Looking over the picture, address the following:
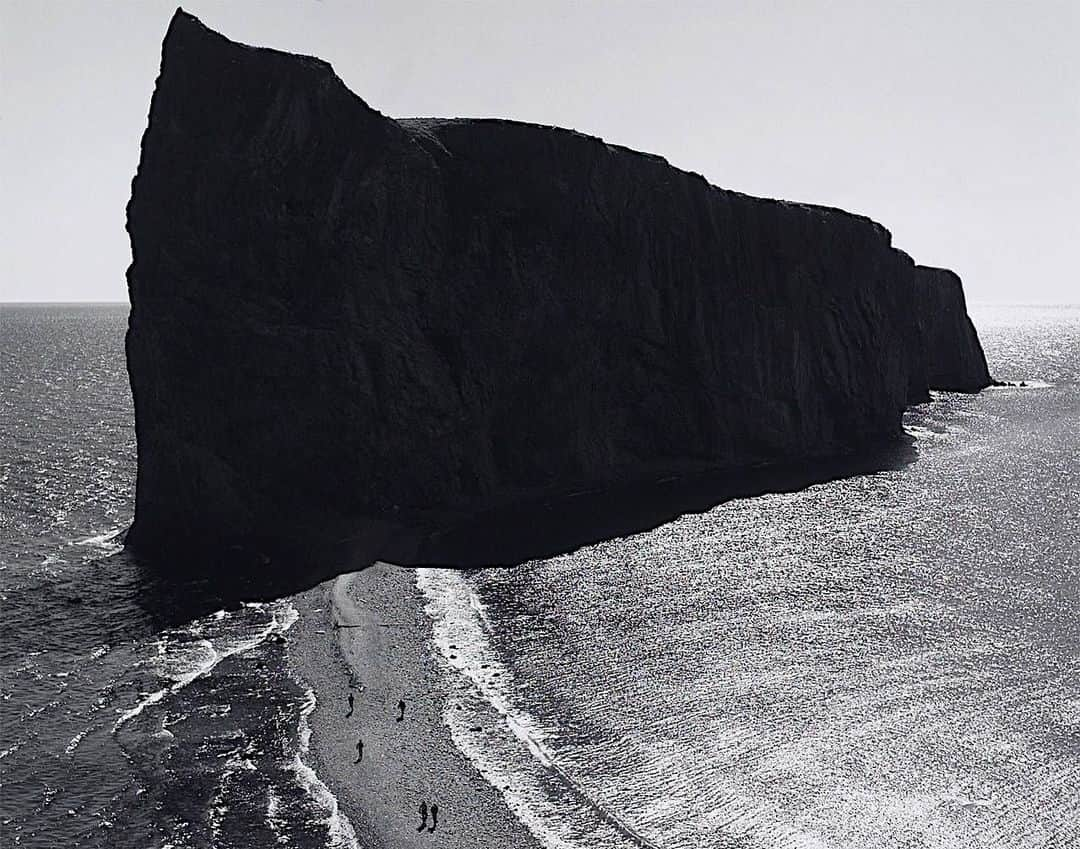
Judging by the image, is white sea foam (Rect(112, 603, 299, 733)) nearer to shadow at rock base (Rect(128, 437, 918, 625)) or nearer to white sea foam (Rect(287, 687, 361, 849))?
shadow at rock base (Rect(128, 437, 918, 625))

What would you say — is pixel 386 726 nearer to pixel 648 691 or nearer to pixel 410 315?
pixel 648 691

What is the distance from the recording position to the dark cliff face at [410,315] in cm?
7538

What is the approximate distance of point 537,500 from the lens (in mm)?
88000

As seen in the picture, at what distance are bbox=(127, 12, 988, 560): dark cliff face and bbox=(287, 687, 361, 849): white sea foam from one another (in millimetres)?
27684

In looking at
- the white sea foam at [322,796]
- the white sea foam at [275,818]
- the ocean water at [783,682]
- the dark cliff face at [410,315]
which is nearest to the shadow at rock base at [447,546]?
the dark cliff face at [410,315]

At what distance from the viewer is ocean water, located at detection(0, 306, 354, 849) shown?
36906 mm

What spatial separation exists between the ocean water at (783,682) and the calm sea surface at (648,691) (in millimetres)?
157

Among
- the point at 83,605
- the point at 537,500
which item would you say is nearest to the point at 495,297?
the point at 537,500

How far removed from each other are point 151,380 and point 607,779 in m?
50.9

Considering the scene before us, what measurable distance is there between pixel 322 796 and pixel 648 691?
17.0 meters

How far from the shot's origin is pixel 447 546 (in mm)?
73750

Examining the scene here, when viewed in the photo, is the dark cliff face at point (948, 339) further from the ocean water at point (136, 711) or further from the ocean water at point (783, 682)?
the ocean water at point (136, 711)

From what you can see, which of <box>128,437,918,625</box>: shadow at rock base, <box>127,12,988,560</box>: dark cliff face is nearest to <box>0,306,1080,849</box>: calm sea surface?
<box>128,437,918,625</box>: shadow at rock base

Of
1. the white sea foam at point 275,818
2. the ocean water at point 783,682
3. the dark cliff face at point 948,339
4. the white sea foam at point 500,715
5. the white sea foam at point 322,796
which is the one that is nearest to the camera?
the white sea foam at point 275,818
